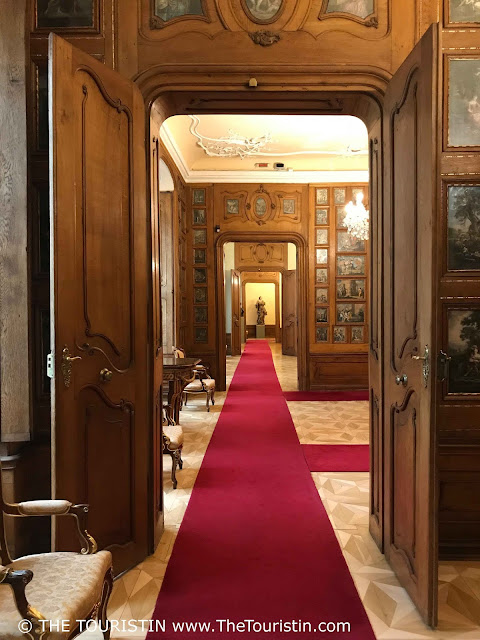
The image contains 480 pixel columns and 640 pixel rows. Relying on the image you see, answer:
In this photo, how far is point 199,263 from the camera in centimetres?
919

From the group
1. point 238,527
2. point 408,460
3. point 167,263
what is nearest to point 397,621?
point 408,460

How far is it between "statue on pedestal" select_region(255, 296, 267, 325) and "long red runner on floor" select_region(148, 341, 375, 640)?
61.7 feet

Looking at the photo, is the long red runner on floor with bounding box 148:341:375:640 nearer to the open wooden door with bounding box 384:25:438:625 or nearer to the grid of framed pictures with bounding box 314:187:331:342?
the open wooden door with bounding box 384:25:438:625

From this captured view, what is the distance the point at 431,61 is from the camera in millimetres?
2158

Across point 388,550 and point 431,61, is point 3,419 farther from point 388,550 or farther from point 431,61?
point 431,61

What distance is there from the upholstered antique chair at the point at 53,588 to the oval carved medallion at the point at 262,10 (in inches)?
110

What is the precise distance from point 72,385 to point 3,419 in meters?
0.68

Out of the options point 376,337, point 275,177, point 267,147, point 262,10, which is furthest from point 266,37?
point 275,177

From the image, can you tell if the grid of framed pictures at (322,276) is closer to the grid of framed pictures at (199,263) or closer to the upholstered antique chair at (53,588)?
the grid of framed pictures at (199,263)

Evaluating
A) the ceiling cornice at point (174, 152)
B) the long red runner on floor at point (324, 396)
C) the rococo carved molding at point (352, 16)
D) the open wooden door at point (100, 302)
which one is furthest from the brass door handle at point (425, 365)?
the long red runner on floor at point (324, 396)

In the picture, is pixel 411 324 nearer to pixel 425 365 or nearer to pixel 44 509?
pixel 425 365

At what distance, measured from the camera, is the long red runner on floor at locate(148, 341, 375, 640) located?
2.38 m

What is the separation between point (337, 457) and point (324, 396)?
3603mm

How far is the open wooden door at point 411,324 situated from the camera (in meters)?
2.24
